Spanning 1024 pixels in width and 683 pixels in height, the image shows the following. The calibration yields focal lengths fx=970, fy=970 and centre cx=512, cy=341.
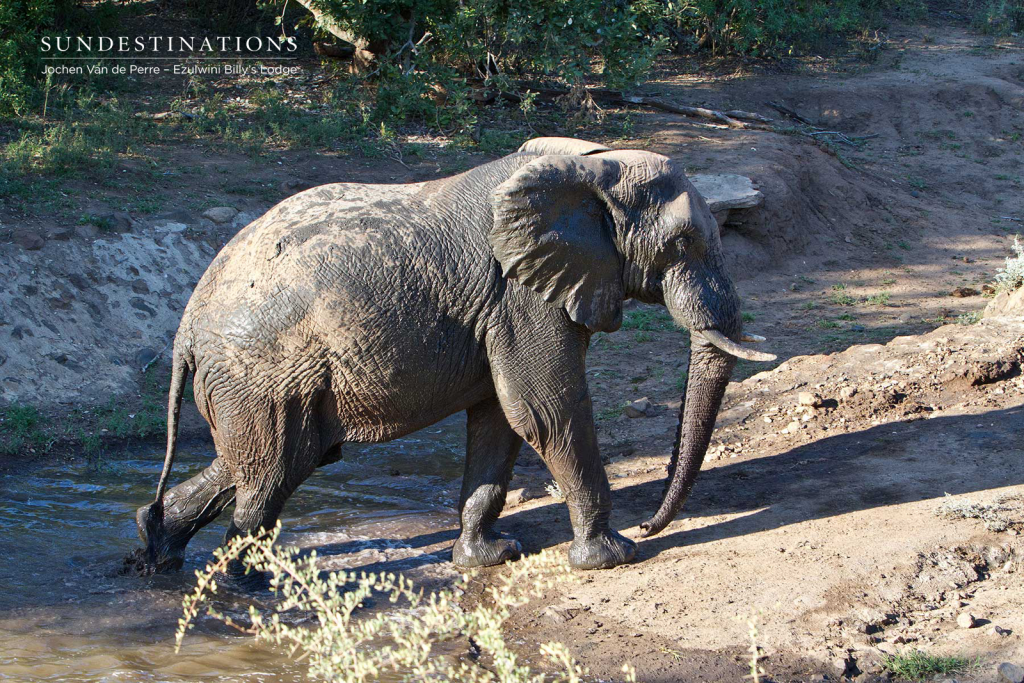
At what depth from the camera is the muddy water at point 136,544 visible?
5.03 metres

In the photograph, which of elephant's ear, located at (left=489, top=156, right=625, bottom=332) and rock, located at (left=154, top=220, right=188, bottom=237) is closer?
elephant's ear, located at (left=489, top=156, right=625, bottom=332)

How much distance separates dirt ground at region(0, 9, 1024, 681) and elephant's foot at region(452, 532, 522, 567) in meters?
0.33

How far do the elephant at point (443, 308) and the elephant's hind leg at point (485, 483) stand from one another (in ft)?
1.46

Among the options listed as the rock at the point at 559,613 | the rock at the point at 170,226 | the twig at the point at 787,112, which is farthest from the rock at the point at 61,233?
the twig at the point at 787,112

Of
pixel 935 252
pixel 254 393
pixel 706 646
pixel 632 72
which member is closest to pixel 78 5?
pixel 632 72

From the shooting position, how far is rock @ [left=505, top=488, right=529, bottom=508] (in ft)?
23.3

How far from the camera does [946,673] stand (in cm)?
445

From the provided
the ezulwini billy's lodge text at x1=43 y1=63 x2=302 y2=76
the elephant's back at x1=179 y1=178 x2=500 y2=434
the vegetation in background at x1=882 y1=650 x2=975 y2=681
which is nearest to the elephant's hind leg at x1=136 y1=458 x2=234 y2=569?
the elephant's back at x1=179 y1=178 x2=500 y2=434

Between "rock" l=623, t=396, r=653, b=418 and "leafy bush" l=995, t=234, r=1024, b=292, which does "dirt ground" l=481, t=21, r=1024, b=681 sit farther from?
"leafy bush" l=995, t=234, r=1024, b=292

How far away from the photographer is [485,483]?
604cm

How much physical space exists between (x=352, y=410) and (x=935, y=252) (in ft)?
32.2

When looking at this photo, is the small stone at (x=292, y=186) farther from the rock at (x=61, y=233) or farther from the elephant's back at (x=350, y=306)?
the elephant's back at (x=350, y=306)

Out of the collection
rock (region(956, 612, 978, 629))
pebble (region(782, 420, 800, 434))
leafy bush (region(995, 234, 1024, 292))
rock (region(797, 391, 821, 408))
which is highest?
leafy bush (region(995, 234, 1024, 292))

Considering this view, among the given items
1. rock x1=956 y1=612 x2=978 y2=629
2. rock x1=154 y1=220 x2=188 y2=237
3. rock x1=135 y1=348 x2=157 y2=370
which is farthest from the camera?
rock x1=154 y1=220 x2=188 y2=237
